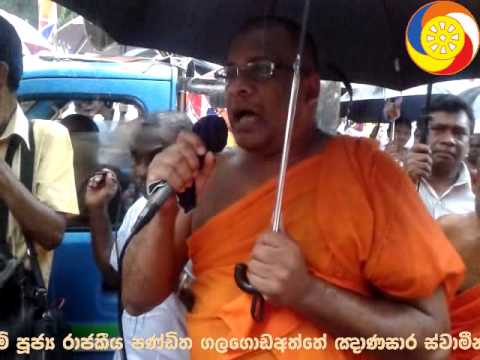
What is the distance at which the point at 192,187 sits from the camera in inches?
63.6

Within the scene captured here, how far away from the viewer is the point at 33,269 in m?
2.06

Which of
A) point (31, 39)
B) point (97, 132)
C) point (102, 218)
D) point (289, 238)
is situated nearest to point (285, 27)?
point (289, 238)

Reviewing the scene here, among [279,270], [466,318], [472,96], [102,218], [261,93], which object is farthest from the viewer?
[472,96]

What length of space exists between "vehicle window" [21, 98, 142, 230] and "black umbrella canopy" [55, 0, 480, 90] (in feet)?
2.65

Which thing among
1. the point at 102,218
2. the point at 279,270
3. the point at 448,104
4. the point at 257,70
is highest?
the point at 257,70

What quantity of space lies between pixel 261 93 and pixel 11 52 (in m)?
0.92

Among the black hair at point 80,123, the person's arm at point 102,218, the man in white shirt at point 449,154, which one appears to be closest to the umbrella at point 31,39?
the black hair at point 80,123

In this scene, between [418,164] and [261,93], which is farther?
[418,164]

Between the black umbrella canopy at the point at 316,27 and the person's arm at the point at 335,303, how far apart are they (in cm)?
72

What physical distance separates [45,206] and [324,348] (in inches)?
39.4

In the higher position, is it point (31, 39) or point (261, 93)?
point (261, 93)

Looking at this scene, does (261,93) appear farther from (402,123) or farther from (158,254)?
(402,123)

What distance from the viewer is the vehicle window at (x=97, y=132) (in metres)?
2.89

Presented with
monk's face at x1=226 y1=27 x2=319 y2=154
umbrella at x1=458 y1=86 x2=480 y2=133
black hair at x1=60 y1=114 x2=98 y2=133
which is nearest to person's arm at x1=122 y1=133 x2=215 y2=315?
monk's face at x1=226 y1=27 x2=319 y2=154
